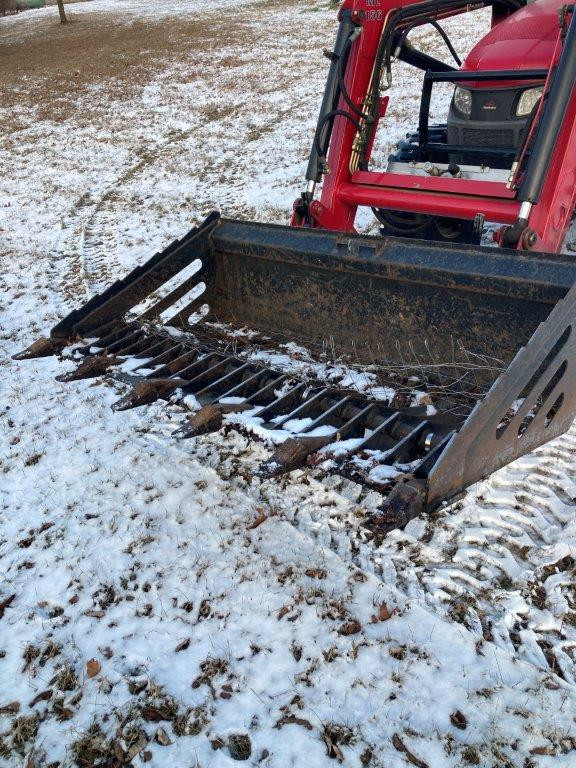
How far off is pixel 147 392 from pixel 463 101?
10.2 ft

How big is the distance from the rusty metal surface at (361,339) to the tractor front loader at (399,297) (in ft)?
0.04

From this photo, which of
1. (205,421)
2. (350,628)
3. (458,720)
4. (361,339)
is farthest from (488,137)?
(458,720)

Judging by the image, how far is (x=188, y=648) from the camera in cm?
286

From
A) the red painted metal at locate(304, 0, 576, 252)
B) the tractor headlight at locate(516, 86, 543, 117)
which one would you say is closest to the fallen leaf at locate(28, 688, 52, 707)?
the red painted metal at locate(304, 0, 576, 252)

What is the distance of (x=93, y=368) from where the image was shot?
3801mm

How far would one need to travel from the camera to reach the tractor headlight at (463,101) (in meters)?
4.48

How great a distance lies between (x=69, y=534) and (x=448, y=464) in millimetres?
2272

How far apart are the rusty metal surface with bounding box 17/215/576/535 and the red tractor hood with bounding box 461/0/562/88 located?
161 centimetres

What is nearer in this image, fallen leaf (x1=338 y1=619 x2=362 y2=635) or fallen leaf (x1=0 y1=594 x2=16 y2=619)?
fallen leaf (x1=338 y1=619 x2=362 y2=635)

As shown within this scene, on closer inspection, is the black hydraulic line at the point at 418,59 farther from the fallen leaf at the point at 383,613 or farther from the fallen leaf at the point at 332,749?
the fallen leaf at the point at 332,749

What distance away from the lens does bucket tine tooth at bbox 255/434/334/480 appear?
2678mm

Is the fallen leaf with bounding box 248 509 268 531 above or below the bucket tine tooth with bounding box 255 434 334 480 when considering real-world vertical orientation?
below

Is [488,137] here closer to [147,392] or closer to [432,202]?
[432,202]

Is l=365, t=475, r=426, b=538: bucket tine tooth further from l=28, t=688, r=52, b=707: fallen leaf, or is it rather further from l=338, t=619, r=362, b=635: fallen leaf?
l=28, t=688, r=52, b=707: fallen leaf
